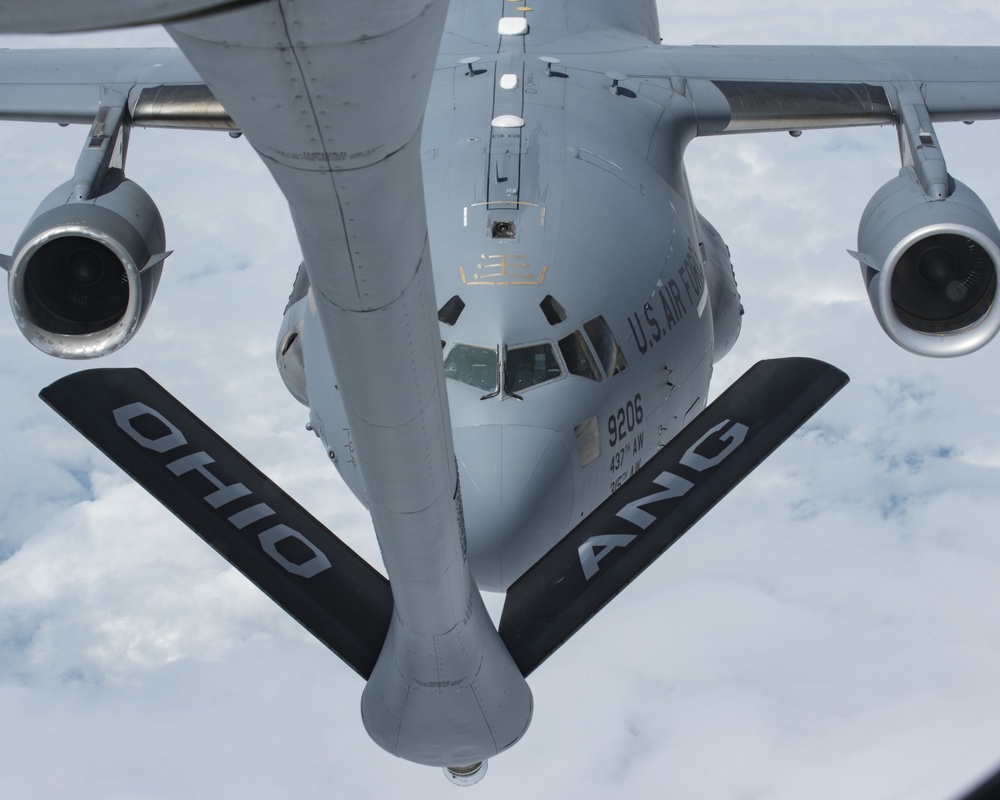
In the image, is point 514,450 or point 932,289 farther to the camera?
point 932,289

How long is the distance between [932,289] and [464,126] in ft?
17.1

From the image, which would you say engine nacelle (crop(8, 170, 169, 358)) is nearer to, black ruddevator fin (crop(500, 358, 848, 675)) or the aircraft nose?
the aircraft nose

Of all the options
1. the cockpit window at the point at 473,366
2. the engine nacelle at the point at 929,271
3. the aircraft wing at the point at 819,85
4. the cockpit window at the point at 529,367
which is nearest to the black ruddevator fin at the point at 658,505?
the cockpit window at the point at 529,367

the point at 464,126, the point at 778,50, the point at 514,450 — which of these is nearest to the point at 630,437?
the point at 514,450

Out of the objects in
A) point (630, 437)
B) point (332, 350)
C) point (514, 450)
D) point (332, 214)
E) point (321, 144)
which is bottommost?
point (630, 437)

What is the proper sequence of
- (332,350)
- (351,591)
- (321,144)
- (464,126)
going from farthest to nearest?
(464,126)
(351,591)
(332,350)
(321,144)

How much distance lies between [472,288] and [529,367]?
900 mm

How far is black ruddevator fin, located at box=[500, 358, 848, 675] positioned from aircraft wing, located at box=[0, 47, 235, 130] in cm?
755

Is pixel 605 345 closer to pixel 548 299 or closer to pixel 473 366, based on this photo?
pixel 548 299

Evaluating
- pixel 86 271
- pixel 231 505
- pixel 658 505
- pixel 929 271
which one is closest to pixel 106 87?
pixel 86 271

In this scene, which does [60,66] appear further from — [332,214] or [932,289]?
[332,214]

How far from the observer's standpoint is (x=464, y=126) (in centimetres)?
1284

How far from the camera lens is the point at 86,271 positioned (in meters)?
13.2

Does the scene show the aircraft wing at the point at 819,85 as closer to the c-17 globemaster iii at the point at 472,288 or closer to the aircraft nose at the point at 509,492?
the c-17 globemaster iii at the point at 472,288
